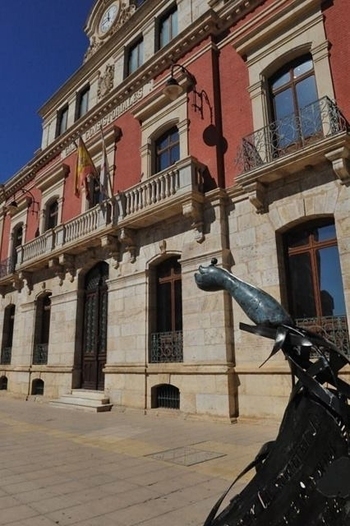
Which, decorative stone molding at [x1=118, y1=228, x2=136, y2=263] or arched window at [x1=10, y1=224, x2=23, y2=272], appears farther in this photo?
arched window at [x1=10, y1=224, x2=23, y2=272]

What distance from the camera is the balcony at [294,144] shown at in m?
8.09

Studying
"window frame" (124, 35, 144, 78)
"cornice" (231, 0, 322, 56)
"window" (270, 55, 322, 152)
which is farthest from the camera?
"window frame" (124, 35, 144, 78)

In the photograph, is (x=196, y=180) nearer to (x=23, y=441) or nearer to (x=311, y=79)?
(x=311, y=79)

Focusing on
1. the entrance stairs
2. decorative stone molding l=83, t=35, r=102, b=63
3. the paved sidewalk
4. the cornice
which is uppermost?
decorative stone molding l=83, t=35, r=102, b=63

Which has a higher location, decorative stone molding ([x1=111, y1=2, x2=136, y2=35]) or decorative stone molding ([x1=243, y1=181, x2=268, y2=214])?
decorative stone molding ([x1=111, y1=2, x2=136, y2=35])

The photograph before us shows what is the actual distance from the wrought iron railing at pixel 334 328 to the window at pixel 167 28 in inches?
440

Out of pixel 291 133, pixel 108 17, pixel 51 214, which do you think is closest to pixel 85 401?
pixel 51 214

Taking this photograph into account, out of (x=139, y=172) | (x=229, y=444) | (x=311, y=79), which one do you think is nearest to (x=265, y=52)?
(x=311, y=79)

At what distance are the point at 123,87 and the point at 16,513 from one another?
14.1 metres

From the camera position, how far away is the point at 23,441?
723cm

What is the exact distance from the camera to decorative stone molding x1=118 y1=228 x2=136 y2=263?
39.8 ft

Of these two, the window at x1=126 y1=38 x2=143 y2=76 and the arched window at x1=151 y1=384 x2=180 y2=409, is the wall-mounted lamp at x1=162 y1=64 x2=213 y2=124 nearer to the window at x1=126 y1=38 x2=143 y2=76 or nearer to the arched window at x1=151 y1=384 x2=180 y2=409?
the window at x1=126 y1=38 x2=143 y2=76

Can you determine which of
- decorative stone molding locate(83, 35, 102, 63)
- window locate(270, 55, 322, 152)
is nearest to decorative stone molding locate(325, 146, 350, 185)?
window locate(270, 55, 322, 152)

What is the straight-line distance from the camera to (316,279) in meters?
8.59
